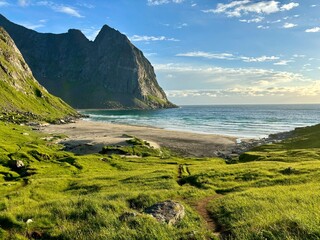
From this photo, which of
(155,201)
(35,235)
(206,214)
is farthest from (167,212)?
(35,235)

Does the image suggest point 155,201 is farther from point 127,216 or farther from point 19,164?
point 19,164

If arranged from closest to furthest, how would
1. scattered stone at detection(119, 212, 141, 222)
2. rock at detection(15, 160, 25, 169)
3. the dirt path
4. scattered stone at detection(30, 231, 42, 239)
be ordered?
scattered stone at detection(119, 212, 141, 222) < scattered stone at detection(30, 231, 42, 239) < the dirt path < rock at detection(15, 160, 25, 169)

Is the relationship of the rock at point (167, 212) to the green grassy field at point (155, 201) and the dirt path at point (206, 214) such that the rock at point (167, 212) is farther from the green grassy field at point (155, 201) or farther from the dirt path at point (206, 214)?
the dirt path at point (206, 214)

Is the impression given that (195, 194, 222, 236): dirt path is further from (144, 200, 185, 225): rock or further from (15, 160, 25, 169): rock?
(15, 160, 25, 169): rock

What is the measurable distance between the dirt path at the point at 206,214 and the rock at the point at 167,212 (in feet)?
6.06

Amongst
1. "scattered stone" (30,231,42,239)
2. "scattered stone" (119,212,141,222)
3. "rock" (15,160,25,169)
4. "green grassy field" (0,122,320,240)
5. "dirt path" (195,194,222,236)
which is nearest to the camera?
"green grassy field" (0,122,320,240)

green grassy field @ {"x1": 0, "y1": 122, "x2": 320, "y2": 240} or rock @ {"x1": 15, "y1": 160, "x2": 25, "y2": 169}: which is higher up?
green grassy field @ {"x1": 0, "y1": 122, "x2": 320, "y2": 240}

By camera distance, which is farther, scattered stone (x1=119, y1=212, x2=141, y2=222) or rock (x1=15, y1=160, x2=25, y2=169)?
rock (x1=15, y1=160, x2=25, y2=169)

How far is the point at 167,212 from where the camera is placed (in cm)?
1836

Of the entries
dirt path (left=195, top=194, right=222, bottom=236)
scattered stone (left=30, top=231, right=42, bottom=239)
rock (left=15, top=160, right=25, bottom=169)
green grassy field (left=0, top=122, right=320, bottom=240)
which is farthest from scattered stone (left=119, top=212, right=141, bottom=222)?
rock (left=15, top=160, right=25, bottom=169)

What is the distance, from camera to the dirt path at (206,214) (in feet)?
58.4

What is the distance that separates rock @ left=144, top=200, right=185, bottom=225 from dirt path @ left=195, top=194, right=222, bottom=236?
1846 millimetres

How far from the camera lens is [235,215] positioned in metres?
19.1

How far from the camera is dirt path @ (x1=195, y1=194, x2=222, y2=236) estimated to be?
1779 cm
